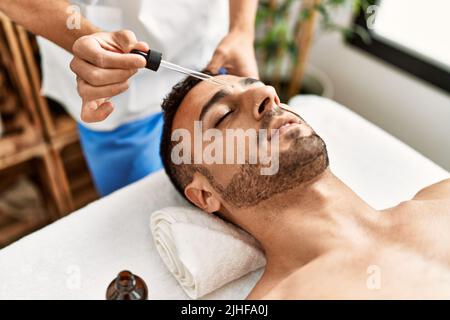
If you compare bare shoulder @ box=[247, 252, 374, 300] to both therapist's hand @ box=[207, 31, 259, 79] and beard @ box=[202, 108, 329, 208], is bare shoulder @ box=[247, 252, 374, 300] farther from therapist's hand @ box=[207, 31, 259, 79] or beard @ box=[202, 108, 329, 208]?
therapist's hand @ box=[207, 31, 259, 79]

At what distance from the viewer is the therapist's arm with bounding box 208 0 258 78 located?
1.26m

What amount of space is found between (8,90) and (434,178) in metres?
1.72

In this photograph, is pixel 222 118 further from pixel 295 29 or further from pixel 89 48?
pixel 295 29

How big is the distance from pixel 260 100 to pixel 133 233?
0.52 metres

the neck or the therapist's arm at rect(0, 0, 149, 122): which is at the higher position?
the therapist's arm at rect(0, 0, 149, 122)

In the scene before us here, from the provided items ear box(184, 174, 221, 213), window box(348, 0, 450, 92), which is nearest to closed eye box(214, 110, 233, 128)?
ear box(184, 174, 221, 213)

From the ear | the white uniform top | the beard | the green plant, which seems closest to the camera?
the beard

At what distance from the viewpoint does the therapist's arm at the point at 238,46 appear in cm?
126

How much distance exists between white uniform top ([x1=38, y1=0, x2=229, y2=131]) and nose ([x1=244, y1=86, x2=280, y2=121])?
39 cm

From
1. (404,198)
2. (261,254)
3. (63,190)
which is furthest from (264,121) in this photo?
(63,190)

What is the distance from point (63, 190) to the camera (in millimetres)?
1981

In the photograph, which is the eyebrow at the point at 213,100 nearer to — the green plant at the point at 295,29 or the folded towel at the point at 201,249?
the folded towel at the point at 201,249

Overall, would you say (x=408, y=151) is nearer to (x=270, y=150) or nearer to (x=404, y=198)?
(x=404, y=198)

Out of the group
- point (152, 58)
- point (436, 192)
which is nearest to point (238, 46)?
point (152, 58)
